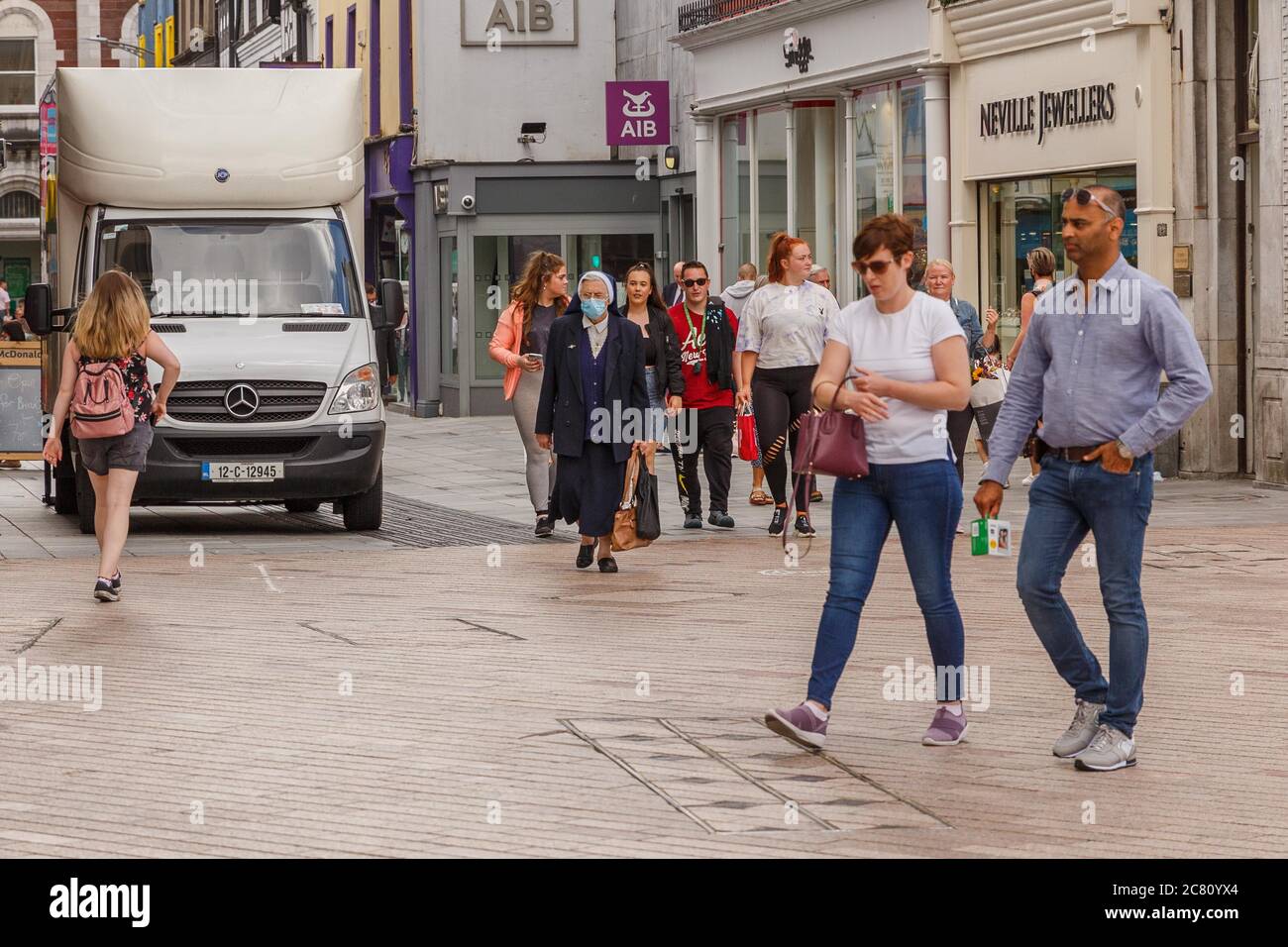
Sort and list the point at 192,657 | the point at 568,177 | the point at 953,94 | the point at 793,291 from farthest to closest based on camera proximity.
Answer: the point at 568,177, the point at 953,94, the point at 793,291, the point at 192,657

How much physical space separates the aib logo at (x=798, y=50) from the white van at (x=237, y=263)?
10283mm

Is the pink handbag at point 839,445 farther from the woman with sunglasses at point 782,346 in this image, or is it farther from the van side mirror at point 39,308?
the van side mirror at point 39,308

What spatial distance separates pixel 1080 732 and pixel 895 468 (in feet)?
3.43

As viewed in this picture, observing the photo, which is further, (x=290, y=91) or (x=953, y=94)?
(x=953, y=94)

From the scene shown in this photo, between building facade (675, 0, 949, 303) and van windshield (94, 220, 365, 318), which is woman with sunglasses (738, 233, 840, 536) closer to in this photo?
van windshield (94, 220, 365, 318)

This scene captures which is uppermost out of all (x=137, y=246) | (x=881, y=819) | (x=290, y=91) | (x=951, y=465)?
(x=290, y=91)

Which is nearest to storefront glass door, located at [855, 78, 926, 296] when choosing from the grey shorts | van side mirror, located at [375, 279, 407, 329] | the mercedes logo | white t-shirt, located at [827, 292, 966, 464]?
van side mirror, located at [375, 279, 407, 329]

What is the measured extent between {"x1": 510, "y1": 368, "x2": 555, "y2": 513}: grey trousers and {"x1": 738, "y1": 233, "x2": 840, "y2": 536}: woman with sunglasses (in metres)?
1.41

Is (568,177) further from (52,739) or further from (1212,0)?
(52,739)

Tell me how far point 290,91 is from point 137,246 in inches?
61.0

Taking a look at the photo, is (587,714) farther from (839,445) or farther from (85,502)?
(85,502)

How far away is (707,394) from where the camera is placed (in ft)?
52.9

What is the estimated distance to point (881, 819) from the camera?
6742 mm
